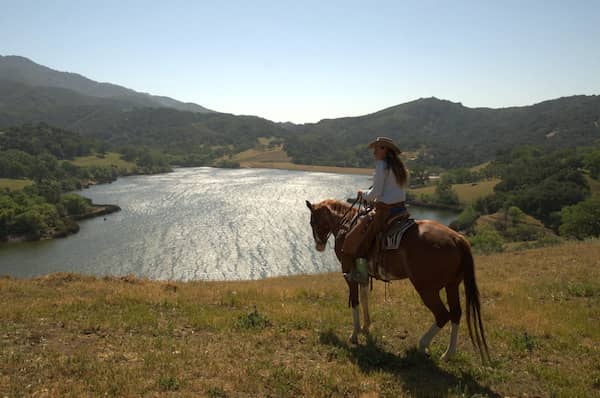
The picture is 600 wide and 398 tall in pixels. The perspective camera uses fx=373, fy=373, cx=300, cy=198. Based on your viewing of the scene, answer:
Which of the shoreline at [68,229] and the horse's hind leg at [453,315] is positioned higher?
the horse's hind leg at [453,315]

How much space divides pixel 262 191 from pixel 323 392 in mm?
130949

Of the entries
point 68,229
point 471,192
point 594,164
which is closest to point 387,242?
point 68,229

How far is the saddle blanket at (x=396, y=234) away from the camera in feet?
25.9

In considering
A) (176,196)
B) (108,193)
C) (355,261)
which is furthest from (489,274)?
(108,193)

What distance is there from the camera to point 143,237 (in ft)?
245

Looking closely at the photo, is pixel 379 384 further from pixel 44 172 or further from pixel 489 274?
pixel 44 172

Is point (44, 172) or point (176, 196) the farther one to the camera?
point (44, 172)

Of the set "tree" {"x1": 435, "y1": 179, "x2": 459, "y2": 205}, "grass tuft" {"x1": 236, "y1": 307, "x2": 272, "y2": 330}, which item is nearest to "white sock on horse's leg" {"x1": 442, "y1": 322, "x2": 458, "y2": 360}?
"grass tuft" {"x1": 236, "y1": 307, "x2": 272, "y2": 330}

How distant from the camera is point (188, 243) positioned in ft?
235

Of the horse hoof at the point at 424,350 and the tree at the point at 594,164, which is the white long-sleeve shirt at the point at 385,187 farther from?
the tree at the point at 594,164

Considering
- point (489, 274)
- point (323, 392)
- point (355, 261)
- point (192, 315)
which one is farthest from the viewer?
point (489, 274)

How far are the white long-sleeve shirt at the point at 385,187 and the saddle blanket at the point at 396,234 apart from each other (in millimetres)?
511

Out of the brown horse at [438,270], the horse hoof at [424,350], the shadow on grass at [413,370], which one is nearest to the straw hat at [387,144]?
the brown horse at [438,270]

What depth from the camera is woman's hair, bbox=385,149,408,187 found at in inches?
322
